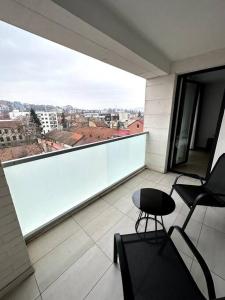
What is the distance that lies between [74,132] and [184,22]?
1.75 meters

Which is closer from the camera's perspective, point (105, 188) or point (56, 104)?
point (56, 104)

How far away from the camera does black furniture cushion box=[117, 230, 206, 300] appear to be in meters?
0.85

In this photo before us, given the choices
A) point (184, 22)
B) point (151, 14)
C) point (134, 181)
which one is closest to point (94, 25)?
point (151, 14)

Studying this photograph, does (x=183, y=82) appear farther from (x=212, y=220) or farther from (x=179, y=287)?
(x=179, y=287)

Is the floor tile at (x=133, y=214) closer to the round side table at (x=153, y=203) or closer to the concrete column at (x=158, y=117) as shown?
the round side table at (x=153, y=203)

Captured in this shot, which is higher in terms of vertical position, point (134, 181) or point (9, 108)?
point (9, 108)

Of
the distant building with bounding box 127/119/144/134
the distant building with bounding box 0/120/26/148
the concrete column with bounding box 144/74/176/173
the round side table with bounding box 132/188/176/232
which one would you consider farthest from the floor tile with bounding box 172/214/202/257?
the distant building with bounding box 0/120/26/148

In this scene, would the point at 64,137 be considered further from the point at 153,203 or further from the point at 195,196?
the point at 195,196

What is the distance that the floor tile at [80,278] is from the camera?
106 cm

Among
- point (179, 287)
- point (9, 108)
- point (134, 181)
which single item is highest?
point (9, 108)

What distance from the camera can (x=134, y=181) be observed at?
276 centimetres

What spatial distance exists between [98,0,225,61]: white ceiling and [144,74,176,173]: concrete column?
0.73 meters

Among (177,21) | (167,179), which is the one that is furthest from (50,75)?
(167,179)

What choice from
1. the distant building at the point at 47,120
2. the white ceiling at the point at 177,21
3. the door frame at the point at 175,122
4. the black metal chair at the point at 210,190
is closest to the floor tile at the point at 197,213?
the black metal chair at the point at 210,190
